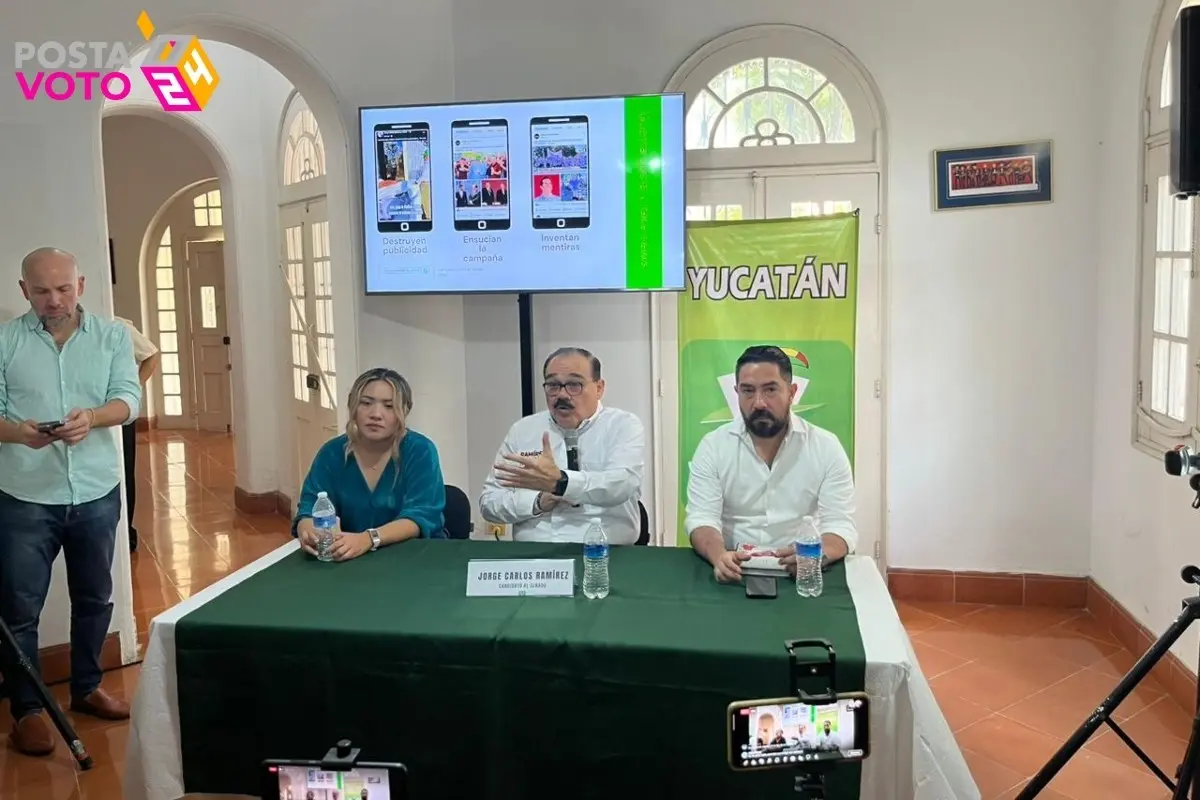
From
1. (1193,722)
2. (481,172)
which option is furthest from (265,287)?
(1193,722)

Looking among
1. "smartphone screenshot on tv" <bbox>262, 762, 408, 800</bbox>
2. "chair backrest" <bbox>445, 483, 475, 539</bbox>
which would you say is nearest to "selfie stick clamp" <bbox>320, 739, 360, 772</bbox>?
"smartphone screenshot on tv" <bbox>262, 762, 408, 800</bbox>

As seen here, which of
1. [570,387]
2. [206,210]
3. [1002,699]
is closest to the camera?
[570,387]

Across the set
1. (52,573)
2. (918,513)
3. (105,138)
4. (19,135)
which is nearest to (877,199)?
(918,513)

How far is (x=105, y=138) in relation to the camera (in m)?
9.62

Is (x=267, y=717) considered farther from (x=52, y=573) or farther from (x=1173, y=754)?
(x=1173, y=754)

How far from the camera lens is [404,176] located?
425 cm

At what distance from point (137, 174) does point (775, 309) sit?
7817 millimetres

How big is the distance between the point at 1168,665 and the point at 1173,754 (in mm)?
492

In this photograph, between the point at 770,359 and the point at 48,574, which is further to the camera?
the point at 48,574

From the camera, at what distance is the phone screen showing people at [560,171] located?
4.12 meters

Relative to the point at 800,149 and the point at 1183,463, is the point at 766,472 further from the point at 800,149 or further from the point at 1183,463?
the point at 800,149

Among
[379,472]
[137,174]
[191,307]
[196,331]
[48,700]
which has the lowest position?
[48,700]

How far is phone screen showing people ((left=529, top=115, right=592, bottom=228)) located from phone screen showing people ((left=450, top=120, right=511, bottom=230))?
13cm

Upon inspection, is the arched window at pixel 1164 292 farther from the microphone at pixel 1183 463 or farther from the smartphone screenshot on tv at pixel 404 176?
the smartphone screenshot on tv at pixel 404 176
